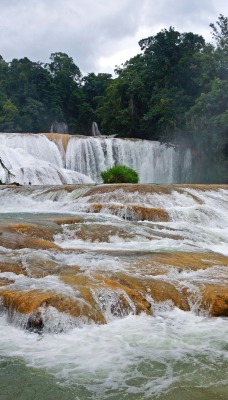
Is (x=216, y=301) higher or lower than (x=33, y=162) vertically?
lower

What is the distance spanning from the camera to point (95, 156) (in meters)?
24.2

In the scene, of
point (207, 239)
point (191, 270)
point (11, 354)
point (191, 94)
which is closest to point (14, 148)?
point (191, 94)

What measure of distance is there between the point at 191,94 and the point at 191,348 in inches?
998

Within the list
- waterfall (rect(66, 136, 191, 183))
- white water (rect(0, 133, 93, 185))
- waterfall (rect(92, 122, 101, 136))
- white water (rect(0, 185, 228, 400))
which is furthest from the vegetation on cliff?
white water (rect(0, 185, 228, 400))

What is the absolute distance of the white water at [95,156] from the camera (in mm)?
21422

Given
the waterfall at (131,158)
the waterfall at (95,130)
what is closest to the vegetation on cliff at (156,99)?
the waterfall at (131,158)

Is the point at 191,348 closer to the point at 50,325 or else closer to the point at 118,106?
the point at 50,325

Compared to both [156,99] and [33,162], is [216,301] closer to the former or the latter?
[33,162]

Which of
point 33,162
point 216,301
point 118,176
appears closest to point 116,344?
point 216,301

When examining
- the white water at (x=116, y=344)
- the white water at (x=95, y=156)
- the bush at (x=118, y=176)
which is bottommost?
the white water at (x=116, y=344)

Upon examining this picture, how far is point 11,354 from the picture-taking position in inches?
144

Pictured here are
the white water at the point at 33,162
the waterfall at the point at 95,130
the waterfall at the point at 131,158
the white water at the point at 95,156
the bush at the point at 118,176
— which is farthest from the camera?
the waterfall at the point at 95,130

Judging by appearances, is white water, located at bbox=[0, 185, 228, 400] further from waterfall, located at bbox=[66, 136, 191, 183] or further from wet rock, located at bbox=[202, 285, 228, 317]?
waterfall, located at bbox=[66, 136, 191, 183]

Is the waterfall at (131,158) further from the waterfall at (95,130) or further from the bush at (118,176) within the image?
the waterfall at (95,130)
